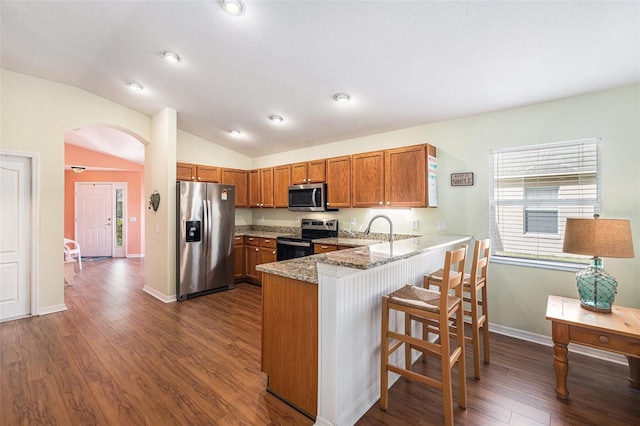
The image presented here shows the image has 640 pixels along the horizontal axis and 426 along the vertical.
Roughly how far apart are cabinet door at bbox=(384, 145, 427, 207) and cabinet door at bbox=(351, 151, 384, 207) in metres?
0.09

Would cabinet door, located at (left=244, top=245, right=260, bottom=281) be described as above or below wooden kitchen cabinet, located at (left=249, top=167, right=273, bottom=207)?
below

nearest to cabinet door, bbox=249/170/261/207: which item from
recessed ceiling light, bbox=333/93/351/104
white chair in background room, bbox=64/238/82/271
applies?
recessed ceiling light, bbox=333/93/351/104

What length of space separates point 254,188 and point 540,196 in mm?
4641

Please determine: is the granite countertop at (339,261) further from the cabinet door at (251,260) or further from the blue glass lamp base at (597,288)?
the cabinet door at (251,260)

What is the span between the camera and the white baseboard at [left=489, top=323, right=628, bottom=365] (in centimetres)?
263

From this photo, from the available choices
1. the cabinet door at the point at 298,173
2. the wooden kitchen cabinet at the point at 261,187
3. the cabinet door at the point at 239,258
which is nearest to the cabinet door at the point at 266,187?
the wooden kitchen cabinet at the point at 261,187

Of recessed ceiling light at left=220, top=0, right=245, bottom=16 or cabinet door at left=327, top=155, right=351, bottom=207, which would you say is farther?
cabinet door at left=327, top=155, right=351, bottom=207

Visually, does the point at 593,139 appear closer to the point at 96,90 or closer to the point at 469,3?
the point at 469,3

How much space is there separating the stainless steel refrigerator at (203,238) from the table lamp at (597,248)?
4462 mm

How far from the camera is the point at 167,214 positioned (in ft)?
14.4

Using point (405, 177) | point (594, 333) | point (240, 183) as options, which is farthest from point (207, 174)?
point (594, 333)

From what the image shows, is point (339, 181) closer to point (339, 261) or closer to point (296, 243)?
point (296, 243)

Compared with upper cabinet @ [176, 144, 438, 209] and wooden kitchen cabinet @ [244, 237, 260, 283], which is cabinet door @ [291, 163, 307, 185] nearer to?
upper cabinet @ [176, 144, 438, 209]

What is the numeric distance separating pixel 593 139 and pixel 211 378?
4.08m
